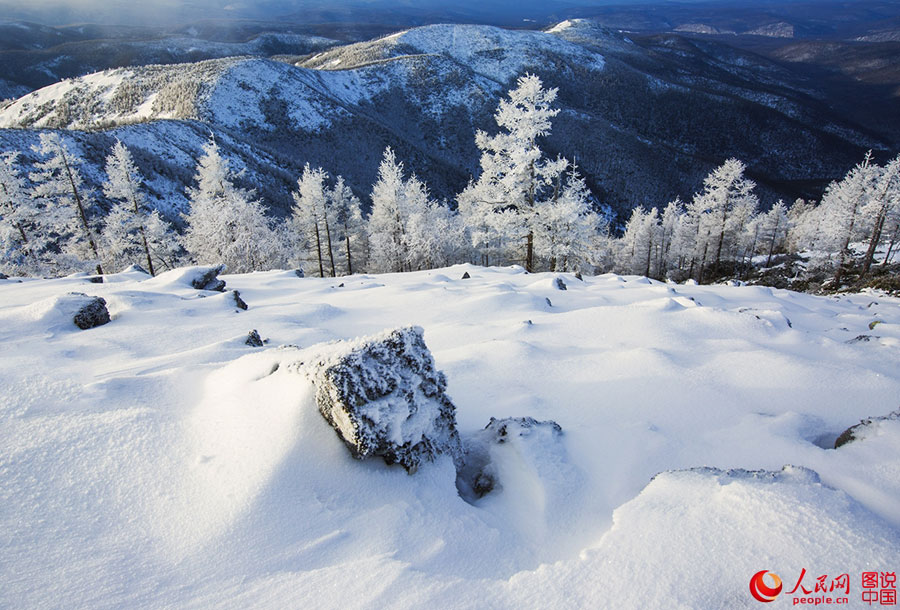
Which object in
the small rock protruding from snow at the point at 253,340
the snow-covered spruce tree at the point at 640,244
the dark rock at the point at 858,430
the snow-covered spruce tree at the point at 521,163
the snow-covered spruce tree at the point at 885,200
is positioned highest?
the snow-covered spruce tree at the point at 521,163

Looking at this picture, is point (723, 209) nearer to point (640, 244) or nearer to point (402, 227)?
point (640, 244)

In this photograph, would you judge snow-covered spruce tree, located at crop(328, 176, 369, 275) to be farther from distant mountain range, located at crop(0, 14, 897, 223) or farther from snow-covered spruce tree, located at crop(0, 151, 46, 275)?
distant mountain range, located at crop(0, 14, 897, 223)

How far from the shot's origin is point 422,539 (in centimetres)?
253

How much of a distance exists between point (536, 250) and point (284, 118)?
86.8 metres

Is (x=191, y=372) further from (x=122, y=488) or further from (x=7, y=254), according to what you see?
(x=7, y=254)

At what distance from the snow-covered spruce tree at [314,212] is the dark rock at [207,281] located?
68.9 ft

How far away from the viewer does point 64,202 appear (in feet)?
80.1

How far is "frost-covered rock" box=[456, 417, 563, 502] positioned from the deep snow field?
64mm

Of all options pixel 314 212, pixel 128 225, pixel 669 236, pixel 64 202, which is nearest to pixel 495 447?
pixel 128 225

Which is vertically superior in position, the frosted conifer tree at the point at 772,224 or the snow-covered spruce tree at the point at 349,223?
the snow-covered spruce tree at the point at 349,223

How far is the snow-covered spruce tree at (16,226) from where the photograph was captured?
874 inches

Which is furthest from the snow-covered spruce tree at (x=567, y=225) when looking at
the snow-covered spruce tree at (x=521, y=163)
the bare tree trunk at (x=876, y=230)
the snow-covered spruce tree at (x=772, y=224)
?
the snow-covered spruce tree at (x=772, y=224)

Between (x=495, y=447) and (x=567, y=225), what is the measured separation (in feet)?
58.7

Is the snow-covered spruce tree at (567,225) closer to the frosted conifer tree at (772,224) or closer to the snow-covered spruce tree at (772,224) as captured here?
the snow-covered spruce tree at (772,224)
